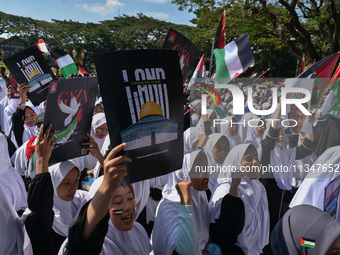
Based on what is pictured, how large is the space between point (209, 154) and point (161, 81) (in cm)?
172

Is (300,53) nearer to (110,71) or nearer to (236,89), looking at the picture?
(236,89)

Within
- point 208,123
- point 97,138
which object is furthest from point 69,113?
point 208,123

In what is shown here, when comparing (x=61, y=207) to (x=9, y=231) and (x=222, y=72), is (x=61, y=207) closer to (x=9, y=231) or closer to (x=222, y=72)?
(x=9, y=231)

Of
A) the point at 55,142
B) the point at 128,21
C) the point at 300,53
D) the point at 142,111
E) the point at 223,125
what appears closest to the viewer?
the point at 142,111

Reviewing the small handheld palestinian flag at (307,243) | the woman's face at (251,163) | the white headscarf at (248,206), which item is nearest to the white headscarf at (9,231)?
the white headscarf at (248,206)

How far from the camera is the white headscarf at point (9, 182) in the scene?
87.4 inches

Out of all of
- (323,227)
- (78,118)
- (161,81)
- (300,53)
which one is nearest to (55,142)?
(78,118)

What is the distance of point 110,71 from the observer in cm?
126

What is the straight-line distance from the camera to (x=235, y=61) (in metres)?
3.40

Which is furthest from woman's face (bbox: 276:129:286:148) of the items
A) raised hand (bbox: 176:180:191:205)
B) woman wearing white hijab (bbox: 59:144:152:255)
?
woman wearing white hijab (bbox: 59:144:152:255)

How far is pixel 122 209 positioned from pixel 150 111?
63 cm

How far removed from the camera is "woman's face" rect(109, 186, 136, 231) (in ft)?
5.47

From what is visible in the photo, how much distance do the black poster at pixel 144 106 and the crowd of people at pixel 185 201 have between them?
9cm

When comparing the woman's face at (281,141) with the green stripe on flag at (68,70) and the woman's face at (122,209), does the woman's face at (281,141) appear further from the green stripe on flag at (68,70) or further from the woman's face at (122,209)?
the green stripe on flag at (68,70)
